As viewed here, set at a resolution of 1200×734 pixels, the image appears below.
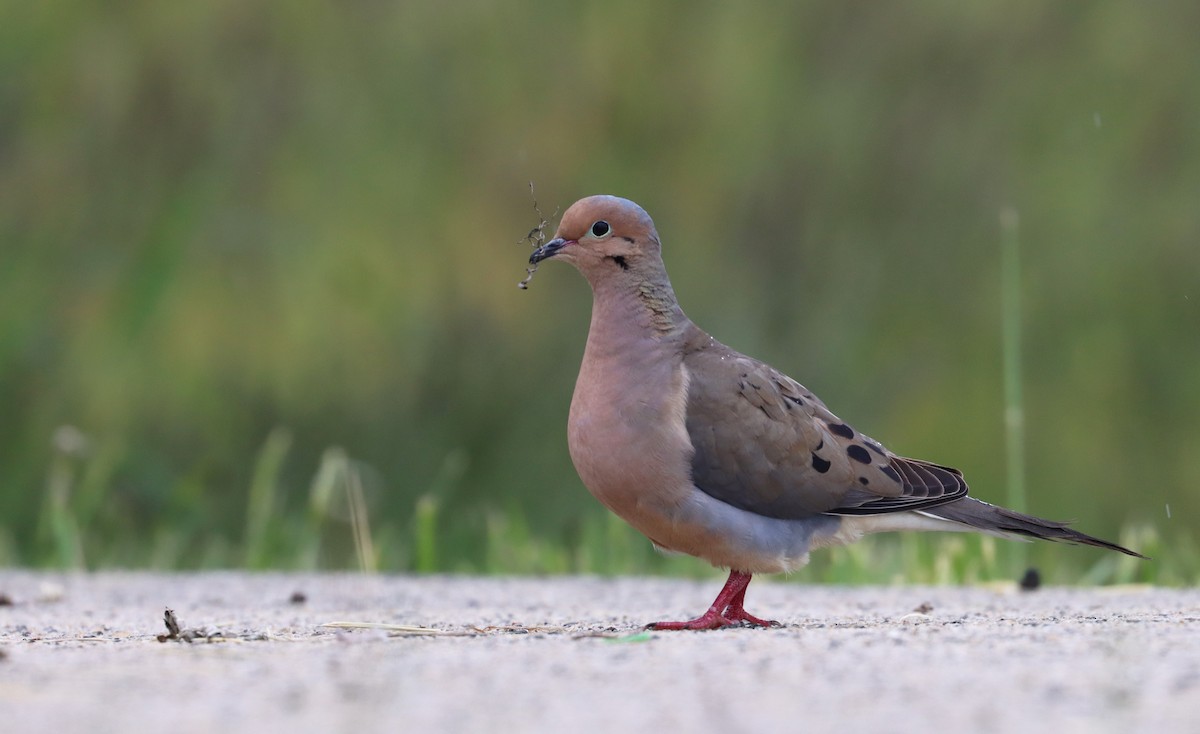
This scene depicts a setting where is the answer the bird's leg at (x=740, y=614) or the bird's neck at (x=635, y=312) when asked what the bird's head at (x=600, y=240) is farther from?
the bird's leg at (x=740, y=614)

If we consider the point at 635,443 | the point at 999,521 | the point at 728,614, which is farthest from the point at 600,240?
the point at 999,521

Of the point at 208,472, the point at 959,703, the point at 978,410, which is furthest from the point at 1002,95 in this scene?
the point at 959,703

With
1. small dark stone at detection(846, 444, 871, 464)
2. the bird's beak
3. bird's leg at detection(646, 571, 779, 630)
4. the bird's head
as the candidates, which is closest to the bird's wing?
small dark stone at detection(846, 444, 871, 464)

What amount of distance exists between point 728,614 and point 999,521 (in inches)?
29.7

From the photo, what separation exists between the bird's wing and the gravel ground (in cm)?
32

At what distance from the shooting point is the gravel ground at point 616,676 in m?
2.15

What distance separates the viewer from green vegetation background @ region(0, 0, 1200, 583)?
24.2 feet

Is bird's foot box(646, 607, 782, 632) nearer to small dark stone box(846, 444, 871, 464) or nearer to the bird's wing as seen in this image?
the bird's wing

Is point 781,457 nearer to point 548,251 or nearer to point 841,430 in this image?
point 841,430

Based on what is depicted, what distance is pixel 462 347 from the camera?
789 cm

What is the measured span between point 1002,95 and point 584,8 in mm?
2338

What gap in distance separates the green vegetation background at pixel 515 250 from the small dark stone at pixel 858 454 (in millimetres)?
2565

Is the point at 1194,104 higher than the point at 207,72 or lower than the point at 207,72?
higher

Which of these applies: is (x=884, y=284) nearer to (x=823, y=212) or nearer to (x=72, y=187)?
(x=823, y=212)
